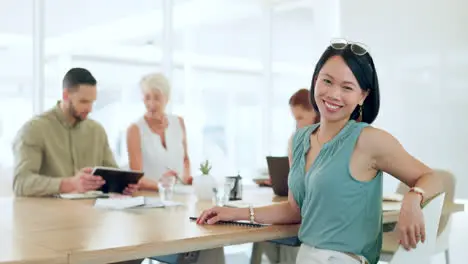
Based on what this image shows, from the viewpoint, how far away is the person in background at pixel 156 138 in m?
3.59

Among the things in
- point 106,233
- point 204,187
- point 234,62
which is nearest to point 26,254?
point 106,233

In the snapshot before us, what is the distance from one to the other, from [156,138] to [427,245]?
237cm

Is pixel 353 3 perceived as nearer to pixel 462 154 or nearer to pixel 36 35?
pixel 462 154

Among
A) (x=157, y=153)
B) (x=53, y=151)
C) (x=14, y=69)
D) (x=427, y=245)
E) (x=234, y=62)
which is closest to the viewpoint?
(x=427, y=245)

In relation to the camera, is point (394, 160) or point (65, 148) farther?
point (65, 148)

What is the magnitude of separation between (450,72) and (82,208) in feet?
11.7

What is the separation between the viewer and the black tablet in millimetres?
2699

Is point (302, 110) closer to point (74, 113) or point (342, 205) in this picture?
point (74, 113)

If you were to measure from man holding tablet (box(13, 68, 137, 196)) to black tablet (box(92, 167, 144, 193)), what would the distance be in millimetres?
23

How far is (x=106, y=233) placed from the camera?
171cm

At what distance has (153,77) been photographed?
12.6 feet

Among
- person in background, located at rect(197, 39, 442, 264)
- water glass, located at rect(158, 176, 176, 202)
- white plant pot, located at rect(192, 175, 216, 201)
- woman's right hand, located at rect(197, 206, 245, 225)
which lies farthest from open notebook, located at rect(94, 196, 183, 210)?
person in background, located at rect(197, 39, 442, 264)

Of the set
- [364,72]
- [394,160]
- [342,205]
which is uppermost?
[364,72]

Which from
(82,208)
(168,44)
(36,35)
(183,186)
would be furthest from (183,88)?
(82,208)
